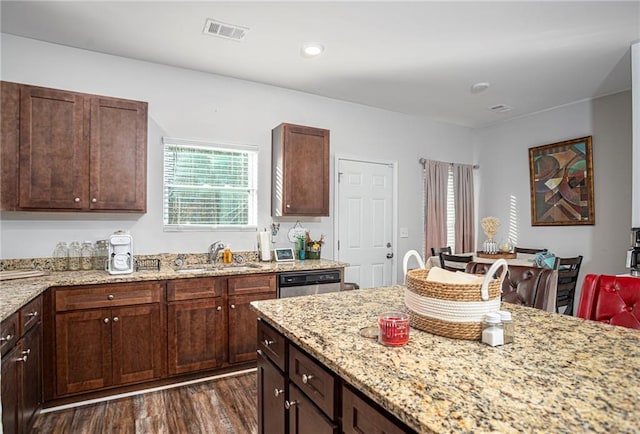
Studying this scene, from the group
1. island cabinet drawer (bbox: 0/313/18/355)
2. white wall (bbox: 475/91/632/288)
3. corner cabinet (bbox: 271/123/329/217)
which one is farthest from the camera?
white wall (bbox: 475/91/632/288)

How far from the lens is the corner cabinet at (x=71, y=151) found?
2723mm

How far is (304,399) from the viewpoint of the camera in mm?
1371

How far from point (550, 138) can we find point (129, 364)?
540 cm

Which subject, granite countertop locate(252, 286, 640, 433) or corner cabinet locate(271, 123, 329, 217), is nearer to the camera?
granite countertop locate(252, 286, 640, 433)

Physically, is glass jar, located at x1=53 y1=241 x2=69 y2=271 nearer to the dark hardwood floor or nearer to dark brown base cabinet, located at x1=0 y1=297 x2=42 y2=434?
dark brown base cabinet, located at x1=0 y1=297 x2=42 y2=434

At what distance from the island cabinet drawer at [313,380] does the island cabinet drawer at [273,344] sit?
70 millimetres

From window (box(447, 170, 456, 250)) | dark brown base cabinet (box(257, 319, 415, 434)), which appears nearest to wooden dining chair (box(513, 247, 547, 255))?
window (box(447, 170, 456, 250))

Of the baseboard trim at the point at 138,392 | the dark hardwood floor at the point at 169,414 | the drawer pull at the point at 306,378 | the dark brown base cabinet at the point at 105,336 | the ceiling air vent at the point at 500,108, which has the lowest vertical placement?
the dark hardwood floor at the point at 169,414

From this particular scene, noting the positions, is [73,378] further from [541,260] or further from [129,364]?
[541,260]

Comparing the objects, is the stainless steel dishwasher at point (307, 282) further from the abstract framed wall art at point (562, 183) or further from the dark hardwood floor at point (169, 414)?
the abstract framed wall art at point (562, 183)

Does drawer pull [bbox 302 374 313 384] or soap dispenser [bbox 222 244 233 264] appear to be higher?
soap dispenser [bbox 222 244 233 264]

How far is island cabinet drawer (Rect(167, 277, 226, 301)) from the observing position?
9.81 feet

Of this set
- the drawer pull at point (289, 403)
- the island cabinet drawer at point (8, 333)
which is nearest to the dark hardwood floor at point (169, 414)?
the island cabinet drawer at point (8, 333)

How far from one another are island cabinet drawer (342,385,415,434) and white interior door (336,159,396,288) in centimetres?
337
